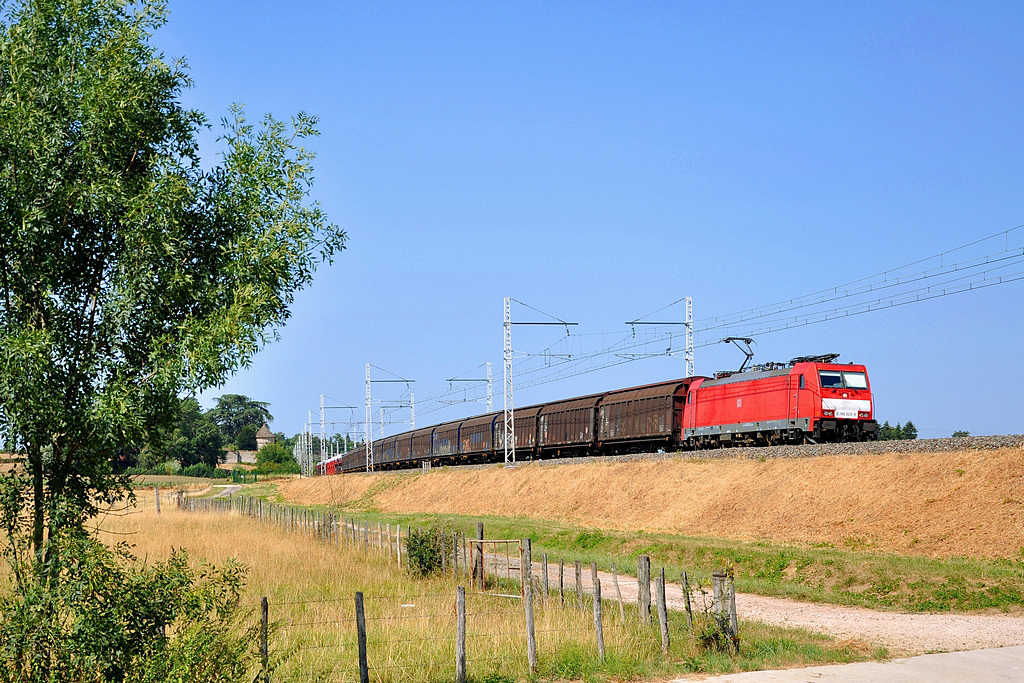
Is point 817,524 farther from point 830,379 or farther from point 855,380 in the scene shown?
point 855,380

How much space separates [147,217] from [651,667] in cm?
979

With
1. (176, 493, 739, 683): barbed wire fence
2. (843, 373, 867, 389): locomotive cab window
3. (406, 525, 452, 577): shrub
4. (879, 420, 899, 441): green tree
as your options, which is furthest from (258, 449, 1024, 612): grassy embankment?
(879, 420, 899, 441): green tree

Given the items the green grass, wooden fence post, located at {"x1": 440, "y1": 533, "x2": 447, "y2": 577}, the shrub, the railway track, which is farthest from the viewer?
the railway track

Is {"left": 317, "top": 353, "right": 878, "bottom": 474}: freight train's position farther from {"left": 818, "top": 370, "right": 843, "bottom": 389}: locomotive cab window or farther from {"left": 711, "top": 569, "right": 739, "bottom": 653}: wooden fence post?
{"left": 711, "top": 569, "right": 739, "bottom": 653}: wooden fence post

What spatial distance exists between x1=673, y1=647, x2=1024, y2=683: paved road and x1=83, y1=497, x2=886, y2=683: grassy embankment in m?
0.65

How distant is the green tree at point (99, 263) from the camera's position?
936cm

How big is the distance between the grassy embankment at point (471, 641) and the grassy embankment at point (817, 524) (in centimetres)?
669

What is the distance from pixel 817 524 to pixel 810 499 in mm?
1611

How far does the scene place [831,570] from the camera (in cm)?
2380

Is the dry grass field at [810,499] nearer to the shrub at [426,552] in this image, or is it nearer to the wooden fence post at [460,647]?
the shrub at [426,552]

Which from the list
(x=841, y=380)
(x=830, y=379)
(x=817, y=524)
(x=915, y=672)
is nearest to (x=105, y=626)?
(x=915, y=672)

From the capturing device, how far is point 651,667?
46.2ft

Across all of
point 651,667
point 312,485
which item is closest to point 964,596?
point 651,667

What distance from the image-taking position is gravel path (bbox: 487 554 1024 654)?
1622 centimetres
